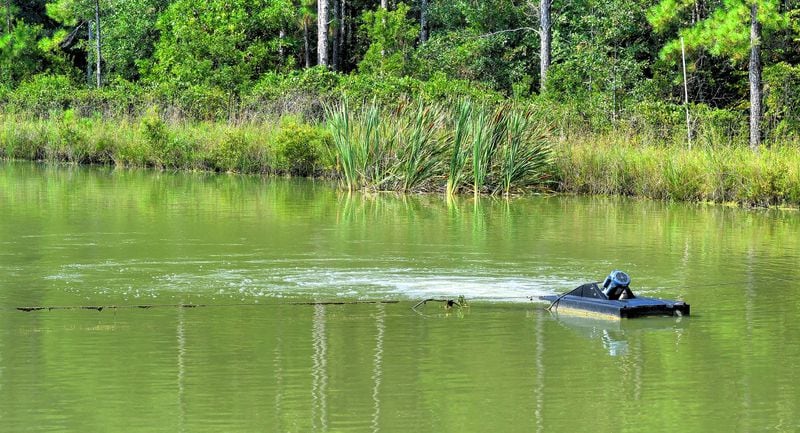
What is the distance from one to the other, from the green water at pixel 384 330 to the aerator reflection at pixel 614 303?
0.40ft

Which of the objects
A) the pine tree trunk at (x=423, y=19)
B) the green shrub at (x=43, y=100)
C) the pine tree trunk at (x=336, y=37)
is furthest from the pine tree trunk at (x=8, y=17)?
the pine tree trunk at (x=423, y=19)

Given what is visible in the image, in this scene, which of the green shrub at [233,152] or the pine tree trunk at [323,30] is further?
the pine tree trunk at [323,30]

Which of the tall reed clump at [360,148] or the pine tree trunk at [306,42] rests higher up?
the pine tree trunk at [306,42]

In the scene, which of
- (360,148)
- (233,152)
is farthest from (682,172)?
(233,152)

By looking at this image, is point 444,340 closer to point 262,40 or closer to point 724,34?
point 724,34

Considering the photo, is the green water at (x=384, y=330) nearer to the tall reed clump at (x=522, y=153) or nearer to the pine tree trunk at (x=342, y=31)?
the tall reed clump at (x=522, y=153)

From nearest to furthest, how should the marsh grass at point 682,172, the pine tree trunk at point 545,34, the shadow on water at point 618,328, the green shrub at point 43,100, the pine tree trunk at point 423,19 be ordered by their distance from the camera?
the shadow on water at point 618,328 → the marsh grass at point 682,172 → the pine tree trunk at point 545,34 → the green shrub at point 43,100 → the pine tree trunk at point 423,19

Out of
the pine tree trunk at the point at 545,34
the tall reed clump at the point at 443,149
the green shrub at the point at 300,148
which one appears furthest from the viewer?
the pine tree trunk at the point at 545,34

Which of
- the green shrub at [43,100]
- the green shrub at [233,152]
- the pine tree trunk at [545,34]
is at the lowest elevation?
the green shrub at [233,152]

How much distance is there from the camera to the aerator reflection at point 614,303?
10242 millimetres

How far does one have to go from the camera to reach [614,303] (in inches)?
404

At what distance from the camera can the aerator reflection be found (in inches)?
403

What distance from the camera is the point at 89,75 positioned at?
51.5 m

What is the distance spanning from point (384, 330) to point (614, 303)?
70.5 inches
